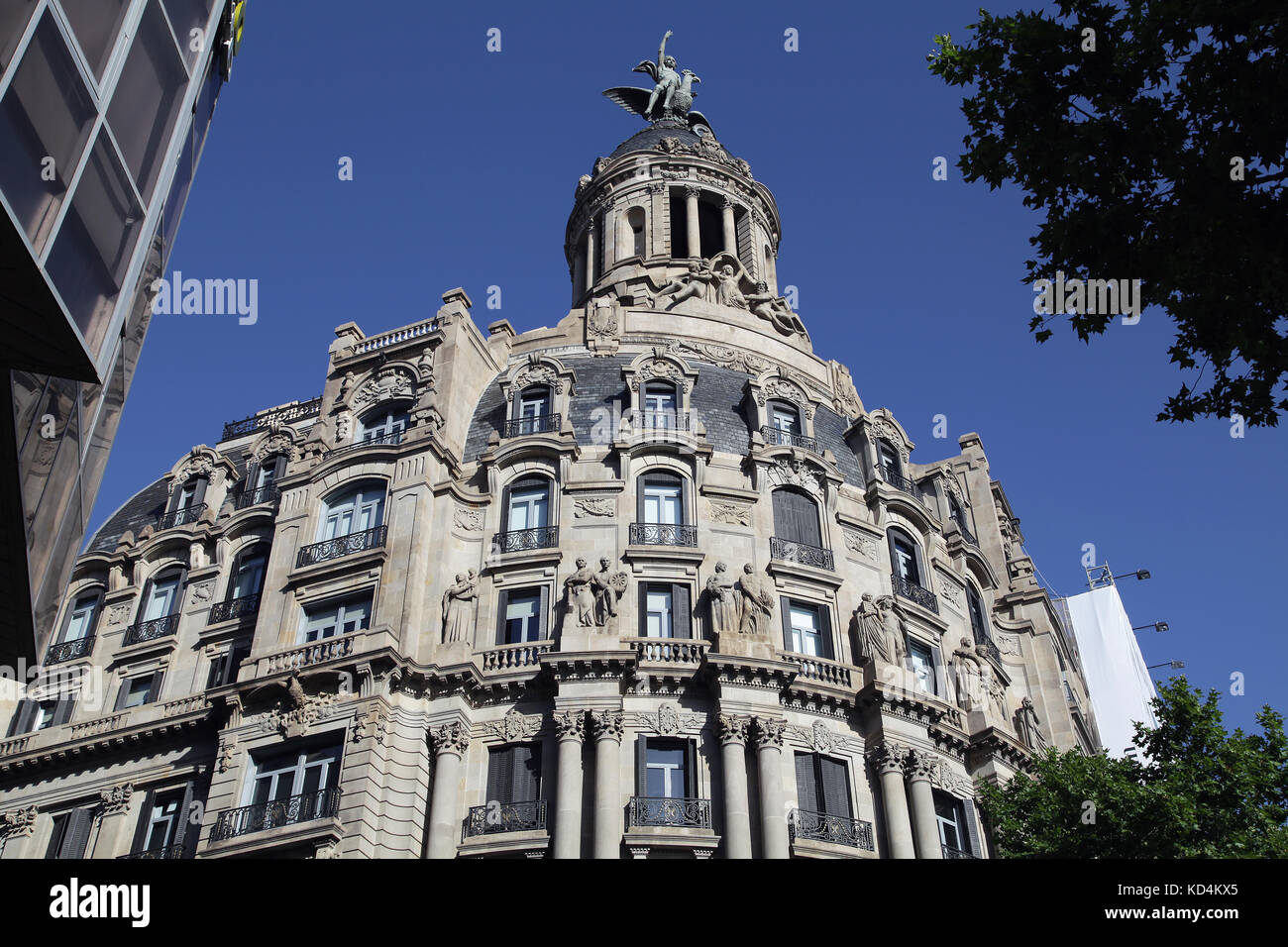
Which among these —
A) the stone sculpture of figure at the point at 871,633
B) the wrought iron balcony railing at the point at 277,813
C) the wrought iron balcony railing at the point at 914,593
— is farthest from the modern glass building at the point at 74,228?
the wrought iron balcony railing at the point at 914,593

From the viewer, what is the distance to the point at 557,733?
102 ft

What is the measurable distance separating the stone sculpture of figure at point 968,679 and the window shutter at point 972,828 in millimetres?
3278

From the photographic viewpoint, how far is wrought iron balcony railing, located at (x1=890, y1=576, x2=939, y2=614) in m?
38.4

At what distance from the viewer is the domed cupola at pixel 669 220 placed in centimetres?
5031

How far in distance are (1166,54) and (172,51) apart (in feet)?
52.9

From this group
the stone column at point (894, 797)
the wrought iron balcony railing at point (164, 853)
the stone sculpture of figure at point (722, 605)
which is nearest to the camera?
the stone column at point (894, 797)

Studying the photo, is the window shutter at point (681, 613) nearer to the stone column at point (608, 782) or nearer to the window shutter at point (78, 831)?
the stone column at point (608, 782)

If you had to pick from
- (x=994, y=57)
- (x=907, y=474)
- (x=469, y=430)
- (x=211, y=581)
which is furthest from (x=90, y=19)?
(x=907, y=474)

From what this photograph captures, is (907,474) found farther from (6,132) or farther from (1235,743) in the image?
(6,132)

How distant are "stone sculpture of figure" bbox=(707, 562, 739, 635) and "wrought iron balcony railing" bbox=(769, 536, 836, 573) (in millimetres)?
2451

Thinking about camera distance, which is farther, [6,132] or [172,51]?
[172,51]

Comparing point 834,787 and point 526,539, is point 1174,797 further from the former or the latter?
point 526,539

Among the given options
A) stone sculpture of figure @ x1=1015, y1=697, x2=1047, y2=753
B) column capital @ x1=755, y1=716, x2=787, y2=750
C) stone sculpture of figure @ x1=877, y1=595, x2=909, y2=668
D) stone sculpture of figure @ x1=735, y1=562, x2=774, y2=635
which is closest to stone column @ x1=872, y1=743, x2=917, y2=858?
stone sculpture of figure @ x1=877, y1=595, x2=909, y2=668
